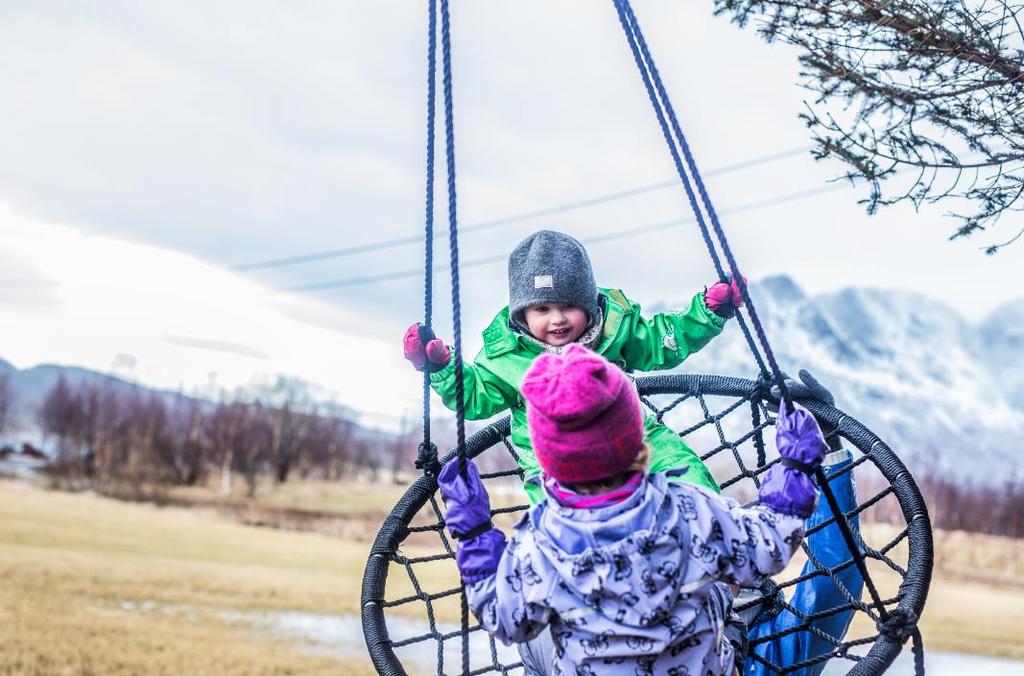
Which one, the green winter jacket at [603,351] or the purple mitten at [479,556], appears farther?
the green winter jacket at [603,351]

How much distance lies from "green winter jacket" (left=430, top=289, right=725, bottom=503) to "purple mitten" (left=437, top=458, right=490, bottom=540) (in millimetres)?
496

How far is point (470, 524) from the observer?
1.47 m

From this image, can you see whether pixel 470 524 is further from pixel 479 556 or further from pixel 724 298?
pixel 724 298

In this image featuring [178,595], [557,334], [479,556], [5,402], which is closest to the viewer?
[479,556]

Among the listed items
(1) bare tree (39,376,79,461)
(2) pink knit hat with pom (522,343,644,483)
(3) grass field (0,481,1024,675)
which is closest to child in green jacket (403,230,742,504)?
(2) pink knit hat with pom (522,343,644,483)

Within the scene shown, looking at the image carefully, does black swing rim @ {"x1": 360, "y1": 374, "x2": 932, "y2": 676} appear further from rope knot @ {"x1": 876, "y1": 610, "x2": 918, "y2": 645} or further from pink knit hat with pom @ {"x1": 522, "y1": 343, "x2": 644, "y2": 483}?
pink knit hat with pom @ {"x1": 522, "y1": 343, "x2": 644, "y2": 483}

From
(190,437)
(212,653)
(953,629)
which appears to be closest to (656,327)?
(212,653)

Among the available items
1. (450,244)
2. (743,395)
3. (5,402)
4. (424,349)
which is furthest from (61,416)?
(450,244)

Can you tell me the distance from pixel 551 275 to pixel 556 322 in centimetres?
10

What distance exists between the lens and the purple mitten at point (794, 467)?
1.44m

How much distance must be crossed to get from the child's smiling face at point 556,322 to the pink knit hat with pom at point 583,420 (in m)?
0.71

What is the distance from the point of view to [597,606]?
1338 millimetres

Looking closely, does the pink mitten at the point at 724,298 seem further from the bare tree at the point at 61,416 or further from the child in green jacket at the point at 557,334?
the bare tree at the point at 61,416

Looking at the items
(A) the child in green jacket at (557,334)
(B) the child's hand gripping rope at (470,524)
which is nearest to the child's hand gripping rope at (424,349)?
(A) the child in green jacket at (557,334)
